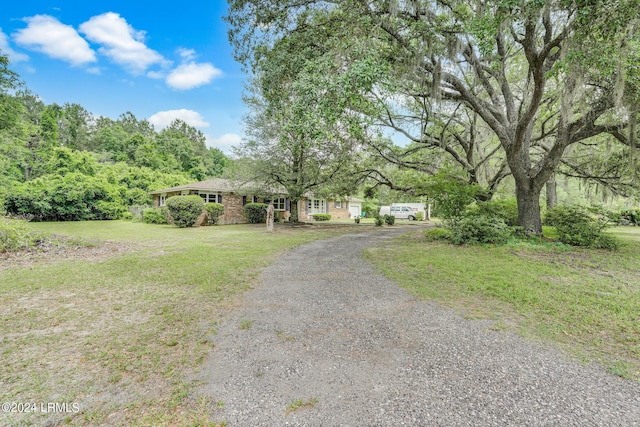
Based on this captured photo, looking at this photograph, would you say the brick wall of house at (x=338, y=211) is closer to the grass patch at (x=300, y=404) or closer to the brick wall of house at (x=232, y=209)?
the brick wall of house at (x=232, y=209)

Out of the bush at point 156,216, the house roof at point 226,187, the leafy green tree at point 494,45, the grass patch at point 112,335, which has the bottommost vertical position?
the grass patch at point 112,335

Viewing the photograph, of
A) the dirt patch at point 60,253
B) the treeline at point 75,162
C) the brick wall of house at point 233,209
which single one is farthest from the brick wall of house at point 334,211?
the dirt patch at point 60,253

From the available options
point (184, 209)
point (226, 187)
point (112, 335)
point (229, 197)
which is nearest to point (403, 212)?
point (229, 197)

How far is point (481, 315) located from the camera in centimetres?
383

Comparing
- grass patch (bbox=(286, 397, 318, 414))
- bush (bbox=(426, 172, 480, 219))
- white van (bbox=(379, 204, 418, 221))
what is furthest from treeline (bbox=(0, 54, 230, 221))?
white van (bbox=(379, 204, 418, 221))

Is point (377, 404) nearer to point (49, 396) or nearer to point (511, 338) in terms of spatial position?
point (511, 338)

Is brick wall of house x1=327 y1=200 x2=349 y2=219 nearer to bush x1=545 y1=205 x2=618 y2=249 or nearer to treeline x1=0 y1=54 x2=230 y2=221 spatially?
treeline x1=0 y1=54 x2=230 y2=221

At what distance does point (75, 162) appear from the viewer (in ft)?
82.4

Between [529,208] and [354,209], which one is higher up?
[529,208]

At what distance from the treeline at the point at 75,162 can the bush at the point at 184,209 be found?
869 centimetres

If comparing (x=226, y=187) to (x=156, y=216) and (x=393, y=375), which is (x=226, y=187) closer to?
(x=156, y=216)

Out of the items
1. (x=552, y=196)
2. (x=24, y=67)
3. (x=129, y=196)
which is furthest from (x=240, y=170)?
(x=552, y=196)

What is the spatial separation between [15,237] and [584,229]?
16354mm

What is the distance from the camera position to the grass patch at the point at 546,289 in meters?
3.14
